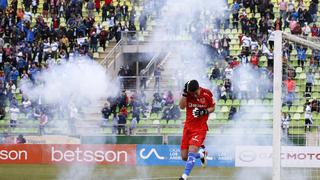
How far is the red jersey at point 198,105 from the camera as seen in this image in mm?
15477

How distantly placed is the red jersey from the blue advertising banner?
11180 mm

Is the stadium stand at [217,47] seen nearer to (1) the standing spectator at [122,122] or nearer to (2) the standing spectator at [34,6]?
(1) the standing spectator at [122,122]

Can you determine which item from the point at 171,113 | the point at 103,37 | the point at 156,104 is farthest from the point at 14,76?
Answer: the point at 171,113

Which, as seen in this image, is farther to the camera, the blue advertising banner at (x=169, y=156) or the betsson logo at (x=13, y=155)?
the betsson logo at (x=13, y=155)

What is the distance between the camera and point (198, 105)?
15.5m

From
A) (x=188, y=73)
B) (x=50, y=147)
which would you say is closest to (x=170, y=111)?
(x=188, y=73)

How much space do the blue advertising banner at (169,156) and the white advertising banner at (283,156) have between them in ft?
1.27

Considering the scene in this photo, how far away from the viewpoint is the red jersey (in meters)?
15.5

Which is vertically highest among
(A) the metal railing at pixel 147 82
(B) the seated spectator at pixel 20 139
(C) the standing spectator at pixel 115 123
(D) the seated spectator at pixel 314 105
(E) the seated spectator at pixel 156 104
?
(A) the metal railing at pixel 147 82

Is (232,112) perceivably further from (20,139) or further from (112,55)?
(20,139)

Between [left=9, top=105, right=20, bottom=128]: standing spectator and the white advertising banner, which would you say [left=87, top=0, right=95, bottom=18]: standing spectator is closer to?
[left=9, top=105, right=20, bottom=128]: standing spectator

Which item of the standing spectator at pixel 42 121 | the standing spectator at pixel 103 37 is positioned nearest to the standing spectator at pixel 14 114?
the standing spectator at pixel 42 121

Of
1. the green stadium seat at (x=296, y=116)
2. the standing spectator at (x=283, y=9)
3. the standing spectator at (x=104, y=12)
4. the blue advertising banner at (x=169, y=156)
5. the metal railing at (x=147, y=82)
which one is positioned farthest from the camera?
the standing spectator at (x=104, y=12)

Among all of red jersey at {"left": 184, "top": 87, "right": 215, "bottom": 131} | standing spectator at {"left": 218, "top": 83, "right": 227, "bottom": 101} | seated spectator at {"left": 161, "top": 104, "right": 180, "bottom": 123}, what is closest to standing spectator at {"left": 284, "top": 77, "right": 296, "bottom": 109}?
red jersey at {"left": 184, "top": 87, "right": 215, "bottom": 131}
